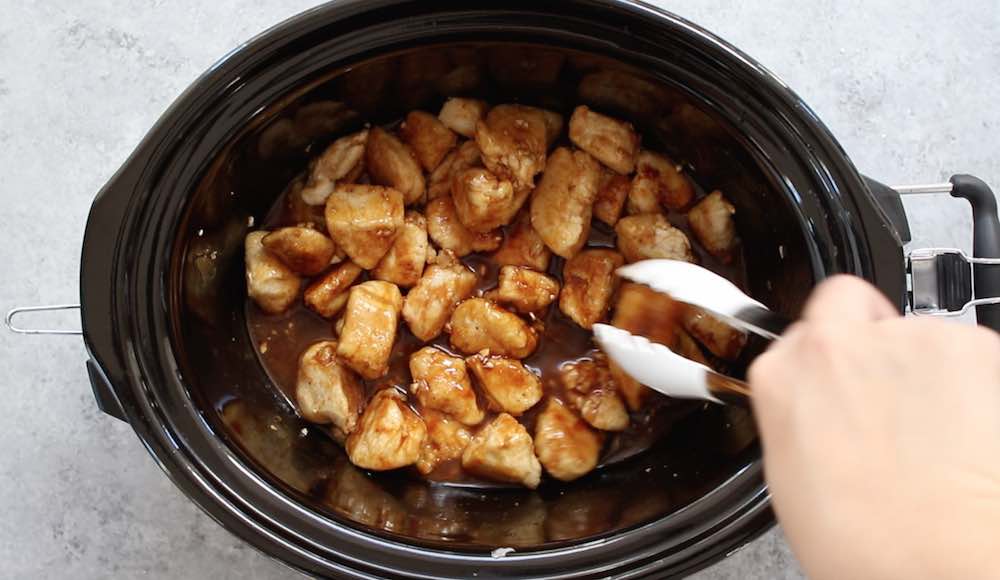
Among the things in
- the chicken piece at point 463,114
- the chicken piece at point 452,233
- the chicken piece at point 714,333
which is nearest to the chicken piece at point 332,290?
the chicken piece at point 452,233

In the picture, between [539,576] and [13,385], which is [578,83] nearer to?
[539,576]

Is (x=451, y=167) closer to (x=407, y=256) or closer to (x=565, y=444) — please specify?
(x=407, y=256)

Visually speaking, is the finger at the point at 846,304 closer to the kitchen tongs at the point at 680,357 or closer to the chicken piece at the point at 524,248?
the kitchen tongs at the point at 680,357

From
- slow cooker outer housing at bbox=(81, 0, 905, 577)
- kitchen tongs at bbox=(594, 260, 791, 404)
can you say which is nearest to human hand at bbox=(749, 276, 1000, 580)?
kitchen tongs at bbox=(594, 260, 791, 404)

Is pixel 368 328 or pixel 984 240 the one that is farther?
pixel 368 328

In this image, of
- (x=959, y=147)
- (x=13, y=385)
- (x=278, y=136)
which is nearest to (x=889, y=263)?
(x=959, y=147)

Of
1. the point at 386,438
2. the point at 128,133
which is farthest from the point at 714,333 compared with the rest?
the point at 128,133
